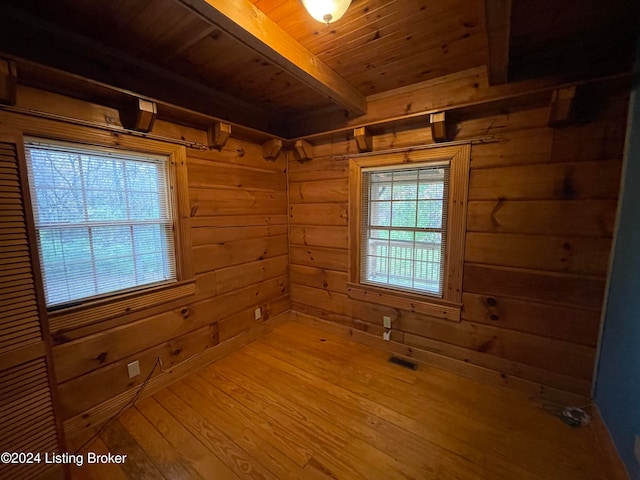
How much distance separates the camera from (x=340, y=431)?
1604 millimetres

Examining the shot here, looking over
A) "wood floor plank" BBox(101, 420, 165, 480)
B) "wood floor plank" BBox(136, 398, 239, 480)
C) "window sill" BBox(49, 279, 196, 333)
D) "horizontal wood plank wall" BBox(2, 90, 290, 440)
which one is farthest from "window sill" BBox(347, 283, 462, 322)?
"wood floor plank" BBox(101, 420, 165, 480)

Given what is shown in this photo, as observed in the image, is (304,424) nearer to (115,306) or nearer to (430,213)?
(115,306)

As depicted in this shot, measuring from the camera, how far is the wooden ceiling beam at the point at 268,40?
3.85ft

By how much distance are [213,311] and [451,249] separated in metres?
2.20

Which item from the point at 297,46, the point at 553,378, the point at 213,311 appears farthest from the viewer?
the point at 213,311

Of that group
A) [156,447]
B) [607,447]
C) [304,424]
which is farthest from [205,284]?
[607,447]

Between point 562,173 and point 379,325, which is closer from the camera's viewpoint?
point 562,173

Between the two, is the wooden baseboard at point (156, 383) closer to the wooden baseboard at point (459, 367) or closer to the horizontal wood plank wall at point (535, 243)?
the wooden baseboard at point (459, 367)

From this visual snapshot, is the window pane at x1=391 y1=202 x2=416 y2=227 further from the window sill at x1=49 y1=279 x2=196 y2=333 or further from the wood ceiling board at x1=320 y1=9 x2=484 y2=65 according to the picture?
the window sill at x1=49 y1=279 x2=196 y2=333

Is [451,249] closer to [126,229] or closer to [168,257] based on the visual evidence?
[168,257]

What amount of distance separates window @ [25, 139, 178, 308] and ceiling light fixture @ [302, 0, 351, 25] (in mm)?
1519

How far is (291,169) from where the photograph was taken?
9.86 feet

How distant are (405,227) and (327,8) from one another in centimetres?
173

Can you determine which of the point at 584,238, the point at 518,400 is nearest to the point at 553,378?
the point at 518,400
